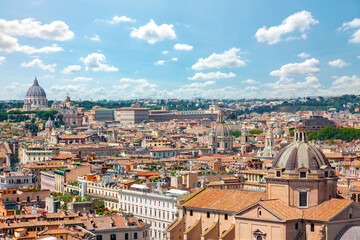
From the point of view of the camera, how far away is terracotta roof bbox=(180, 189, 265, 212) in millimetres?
41938

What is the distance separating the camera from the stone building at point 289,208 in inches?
1485

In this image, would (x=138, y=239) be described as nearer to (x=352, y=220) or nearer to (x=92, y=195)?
(x=352, y=220)

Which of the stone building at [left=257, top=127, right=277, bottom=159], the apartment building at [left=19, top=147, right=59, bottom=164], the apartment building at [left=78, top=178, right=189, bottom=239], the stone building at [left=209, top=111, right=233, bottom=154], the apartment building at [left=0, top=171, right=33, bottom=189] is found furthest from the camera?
the stone building at [left=209, top=111, right=233, bottom=154]

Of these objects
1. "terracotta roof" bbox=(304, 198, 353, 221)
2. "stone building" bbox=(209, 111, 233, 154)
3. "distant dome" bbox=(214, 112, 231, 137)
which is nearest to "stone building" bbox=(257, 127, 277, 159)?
"stone building" bbox=(209, 111, 233, 154)

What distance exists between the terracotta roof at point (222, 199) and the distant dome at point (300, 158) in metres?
2.67

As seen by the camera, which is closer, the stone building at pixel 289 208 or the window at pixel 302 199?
the stone building at pixel 289 208

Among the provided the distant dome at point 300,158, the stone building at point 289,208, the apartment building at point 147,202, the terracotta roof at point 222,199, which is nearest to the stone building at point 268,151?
the apartment building at point 147,202

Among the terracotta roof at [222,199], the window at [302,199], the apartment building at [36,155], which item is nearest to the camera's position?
the window at [302,199]

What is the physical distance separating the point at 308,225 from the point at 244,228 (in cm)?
355

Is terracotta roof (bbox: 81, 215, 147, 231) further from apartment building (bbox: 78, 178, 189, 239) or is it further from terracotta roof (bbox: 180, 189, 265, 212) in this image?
apartment building (bbox: 78, 178, 189, 239)

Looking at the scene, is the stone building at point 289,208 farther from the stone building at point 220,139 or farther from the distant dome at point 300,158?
the stone building at point 220,139

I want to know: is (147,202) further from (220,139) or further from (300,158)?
(220,139)

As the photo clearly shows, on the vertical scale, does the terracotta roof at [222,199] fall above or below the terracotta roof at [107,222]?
above

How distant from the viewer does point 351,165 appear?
94.2 m
